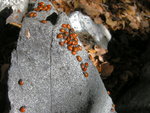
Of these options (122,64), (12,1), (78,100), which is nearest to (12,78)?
(78,100)

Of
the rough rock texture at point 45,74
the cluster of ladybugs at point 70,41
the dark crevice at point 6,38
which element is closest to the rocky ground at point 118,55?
the dark crevice at point 6,38

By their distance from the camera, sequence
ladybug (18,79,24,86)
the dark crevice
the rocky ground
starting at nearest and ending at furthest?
ladybug (18,79,24,86)
the dark crevice
the rocky ground

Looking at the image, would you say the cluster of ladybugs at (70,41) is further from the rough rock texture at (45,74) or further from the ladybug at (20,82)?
the ladybug at (20,82)

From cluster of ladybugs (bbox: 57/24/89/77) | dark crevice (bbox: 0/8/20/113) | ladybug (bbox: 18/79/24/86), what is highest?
cluster of ladybugs (bbox: 57/24/89/77)

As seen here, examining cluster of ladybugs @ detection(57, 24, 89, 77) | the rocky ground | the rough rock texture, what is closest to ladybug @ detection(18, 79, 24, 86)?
the rough rock texture

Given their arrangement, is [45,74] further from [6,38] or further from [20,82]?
[6,38]

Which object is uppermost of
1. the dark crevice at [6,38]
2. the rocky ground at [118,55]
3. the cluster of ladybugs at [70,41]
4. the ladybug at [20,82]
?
the cluster of ladybugs at [70,41]

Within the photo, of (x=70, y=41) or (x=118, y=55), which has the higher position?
(x=70, y=41)

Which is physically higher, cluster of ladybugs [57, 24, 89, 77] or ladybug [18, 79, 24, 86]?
cluster of ladybugs [57, 24, 89, 77]

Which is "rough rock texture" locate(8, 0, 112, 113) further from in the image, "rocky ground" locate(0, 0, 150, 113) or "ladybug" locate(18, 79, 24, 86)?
"rocky ground" locate(0, 0, 150, 113)

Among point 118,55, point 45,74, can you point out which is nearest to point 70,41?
point 45,74
